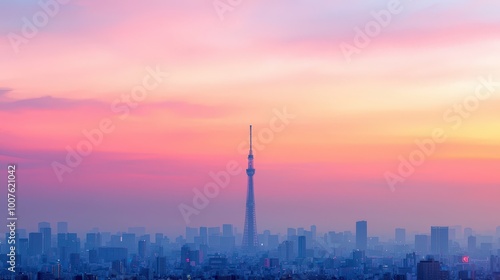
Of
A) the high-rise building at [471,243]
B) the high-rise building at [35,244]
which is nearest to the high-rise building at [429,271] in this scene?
the high-rise building at [35,244]

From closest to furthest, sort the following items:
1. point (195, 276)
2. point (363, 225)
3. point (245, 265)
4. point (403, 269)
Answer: point (195, 276) → point (403, 269) → point (245, 265) → point (363, 225)

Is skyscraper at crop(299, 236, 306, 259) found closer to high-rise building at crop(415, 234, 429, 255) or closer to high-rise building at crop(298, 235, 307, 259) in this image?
high-rise building at crop(298, 235, 307, 259)

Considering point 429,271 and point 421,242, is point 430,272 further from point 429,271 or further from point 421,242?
point 421,242

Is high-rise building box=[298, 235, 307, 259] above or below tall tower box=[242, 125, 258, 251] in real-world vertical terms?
below

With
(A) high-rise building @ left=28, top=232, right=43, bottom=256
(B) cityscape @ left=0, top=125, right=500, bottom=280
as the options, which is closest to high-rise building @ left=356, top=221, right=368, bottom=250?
(B) cityscape @ left=0, top=125, right=500, bottom=280

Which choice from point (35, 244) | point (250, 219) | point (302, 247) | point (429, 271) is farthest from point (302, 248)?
point (429, 271)

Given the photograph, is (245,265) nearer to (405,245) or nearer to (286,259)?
(286,259)

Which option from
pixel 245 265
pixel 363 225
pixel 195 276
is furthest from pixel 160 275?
pixel 363 225
